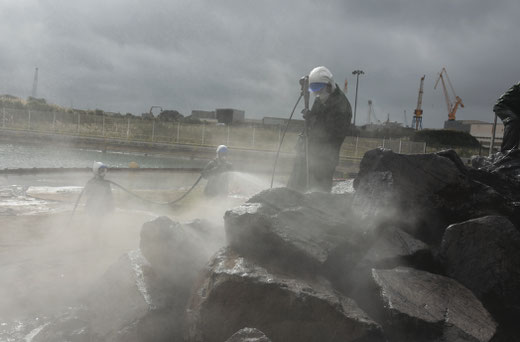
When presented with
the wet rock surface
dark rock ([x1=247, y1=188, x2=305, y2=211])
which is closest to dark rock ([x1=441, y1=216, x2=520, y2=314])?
the wet rock surface

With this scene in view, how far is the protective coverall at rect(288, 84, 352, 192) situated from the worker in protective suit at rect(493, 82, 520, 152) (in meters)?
2.45

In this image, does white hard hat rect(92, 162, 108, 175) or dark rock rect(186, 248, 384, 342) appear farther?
white hard hat rect(92, 162, 108, 175)

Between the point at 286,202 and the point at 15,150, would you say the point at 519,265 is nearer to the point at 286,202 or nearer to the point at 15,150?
the point at 286,202

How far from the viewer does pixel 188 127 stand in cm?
3900

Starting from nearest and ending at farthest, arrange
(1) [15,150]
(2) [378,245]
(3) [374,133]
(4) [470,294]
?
(4) [470,294] < (2) [378,245] < (1) [15,150] < (3) [374,133]

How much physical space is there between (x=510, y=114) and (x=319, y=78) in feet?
10.2

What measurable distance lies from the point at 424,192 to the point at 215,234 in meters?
2.25

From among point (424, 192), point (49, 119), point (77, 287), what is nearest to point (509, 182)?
point (424, 192)

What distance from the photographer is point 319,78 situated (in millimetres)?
5117

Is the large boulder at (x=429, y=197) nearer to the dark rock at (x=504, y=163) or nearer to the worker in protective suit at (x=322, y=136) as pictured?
the dark rock at (x=504, y=163)

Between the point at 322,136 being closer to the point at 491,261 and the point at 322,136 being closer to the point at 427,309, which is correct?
the point at 491,261

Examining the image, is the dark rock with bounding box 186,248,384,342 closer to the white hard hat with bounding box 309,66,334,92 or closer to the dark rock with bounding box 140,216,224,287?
the dark rock with bounding box 140,216,224,287

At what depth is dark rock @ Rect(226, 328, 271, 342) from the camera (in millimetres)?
2633

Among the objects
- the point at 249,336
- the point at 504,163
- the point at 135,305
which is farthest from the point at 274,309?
the point at 504,163
